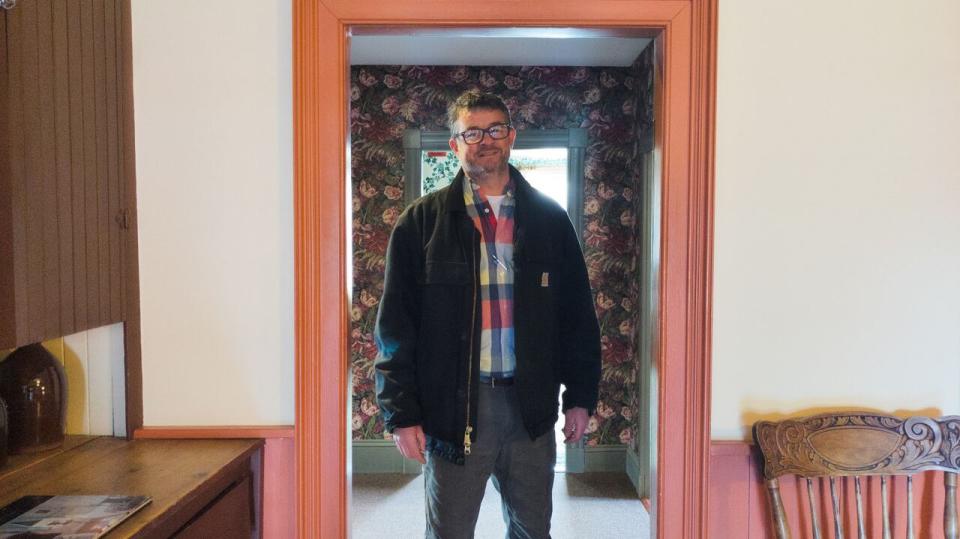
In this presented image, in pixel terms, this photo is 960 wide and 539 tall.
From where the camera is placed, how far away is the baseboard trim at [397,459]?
387 centimetres

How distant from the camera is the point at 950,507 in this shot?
1.45 meters

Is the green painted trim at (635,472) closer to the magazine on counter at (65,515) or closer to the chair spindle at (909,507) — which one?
the chair spindle at (909,507)

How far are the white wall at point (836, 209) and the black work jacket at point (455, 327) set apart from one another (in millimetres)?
439

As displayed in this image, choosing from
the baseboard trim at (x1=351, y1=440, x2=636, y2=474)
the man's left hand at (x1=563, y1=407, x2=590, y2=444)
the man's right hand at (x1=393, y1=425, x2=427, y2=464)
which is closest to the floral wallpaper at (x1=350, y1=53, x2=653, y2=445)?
the baseboard trim at (x1=351, y1=440, x2=636, y2=474)

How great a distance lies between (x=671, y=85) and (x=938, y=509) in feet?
4.04

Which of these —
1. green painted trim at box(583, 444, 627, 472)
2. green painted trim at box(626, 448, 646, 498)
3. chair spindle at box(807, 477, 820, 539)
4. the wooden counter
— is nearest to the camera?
the wooden counter

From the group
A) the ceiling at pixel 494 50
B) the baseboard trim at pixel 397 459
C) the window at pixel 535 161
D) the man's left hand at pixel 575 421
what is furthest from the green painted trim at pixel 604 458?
the ceiling at pixel 494 50

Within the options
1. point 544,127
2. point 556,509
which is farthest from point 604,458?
point 544,127

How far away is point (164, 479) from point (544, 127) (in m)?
2.98

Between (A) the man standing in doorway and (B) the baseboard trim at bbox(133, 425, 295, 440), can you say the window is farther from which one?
(B) the baseboard trim at bbox(133, 425, 295, 440)

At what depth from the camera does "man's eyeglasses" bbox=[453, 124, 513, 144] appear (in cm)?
176

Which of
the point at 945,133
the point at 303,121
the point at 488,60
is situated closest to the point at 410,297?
the point at 303,121

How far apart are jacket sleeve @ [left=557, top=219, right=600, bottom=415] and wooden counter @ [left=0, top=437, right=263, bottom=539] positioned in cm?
86

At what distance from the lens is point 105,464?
1.38 metres
